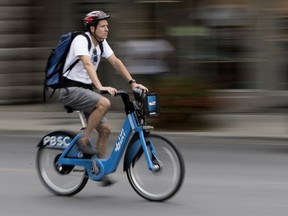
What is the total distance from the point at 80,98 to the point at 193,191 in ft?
5.15

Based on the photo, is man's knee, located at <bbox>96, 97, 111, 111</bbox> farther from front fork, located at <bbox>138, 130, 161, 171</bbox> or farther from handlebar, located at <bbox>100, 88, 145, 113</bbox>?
front fork, located at <bbox>138, 130, 161, 171</bbox>

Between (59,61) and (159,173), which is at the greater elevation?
(59,61)

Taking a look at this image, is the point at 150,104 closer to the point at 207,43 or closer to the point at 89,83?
the point at 89,83

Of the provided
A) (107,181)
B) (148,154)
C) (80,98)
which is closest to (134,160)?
(148,154)

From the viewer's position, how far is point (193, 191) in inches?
314

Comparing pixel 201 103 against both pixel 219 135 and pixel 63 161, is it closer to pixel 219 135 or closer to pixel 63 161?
pixel 219 135

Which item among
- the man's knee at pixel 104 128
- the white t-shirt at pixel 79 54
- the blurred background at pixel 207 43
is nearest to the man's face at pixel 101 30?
the white t-shirt at pixel 79 54

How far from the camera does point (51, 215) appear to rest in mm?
6957

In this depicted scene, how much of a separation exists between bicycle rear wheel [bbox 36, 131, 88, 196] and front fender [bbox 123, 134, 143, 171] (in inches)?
22.2

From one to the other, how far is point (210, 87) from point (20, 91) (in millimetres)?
5616

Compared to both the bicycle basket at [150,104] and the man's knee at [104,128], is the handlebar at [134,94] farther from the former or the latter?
the man's knee at [104,128]

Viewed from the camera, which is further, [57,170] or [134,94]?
[57,170]

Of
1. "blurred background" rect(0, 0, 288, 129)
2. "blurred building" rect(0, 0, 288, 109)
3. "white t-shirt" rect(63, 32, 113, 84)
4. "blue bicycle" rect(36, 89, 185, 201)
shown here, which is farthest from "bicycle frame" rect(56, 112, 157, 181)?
"blurred building" rect(0, 0, 288, 109)

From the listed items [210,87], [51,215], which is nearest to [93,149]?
[51,215]
